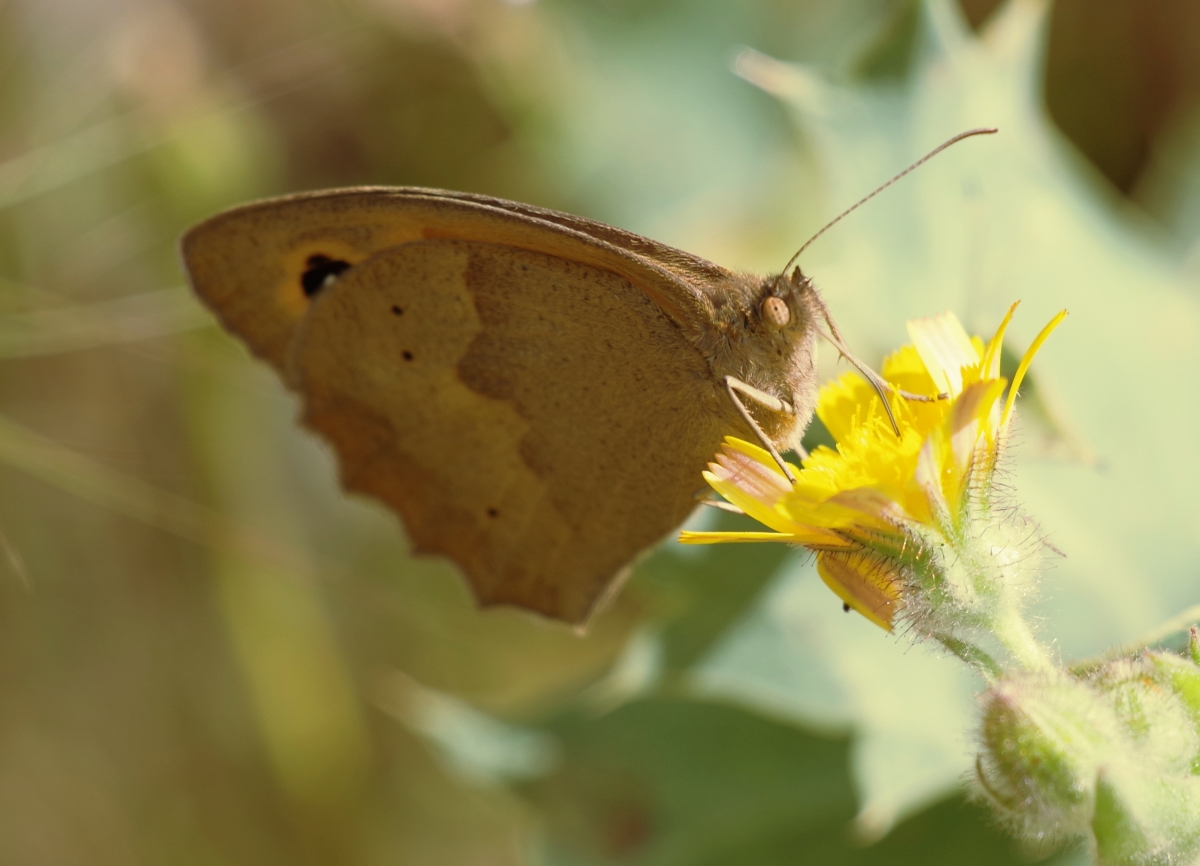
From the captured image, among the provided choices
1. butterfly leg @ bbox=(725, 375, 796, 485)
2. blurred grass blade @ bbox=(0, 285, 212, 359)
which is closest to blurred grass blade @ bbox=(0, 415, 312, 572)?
blurred grass blade @ bbox=(0, 285, 212, 359)

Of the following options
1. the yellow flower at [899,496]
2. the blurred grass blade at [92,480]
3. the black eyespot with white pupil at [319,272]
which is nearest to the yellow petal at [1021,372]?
the yellow flower at [899,496]

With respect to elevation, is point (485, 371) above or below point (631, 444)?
above

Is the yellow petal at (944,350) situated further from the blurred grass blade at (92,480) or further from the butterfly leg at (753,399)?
the blurred grass blade at (92,480)

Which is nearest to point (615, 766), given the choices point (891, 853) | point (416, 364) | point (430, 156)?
point (891, 853)

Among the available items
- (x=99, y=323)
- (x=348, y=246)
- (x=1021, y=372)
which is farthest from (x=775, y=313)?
(x=99, y=323)

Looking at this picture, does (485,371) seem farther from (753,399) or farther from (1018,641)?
(1018,641)

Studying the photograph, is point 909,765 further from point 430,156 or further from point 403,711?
point 430,156

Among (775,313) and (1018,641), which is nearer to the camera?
(1018,641)
